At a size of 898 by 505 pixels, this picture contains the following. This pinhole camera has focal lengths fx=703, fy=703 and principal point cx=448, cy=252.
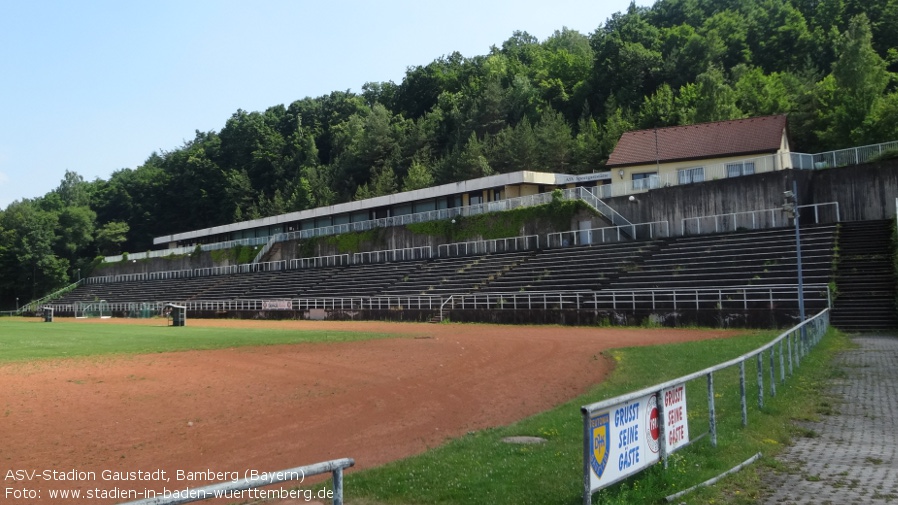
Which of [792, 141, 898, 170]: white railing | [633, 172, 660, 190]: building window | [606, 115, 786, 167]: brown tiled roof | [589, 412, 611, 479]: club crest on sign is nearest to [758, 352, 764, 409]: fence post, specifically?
[589, 412, 611, 479]: club crest on sign

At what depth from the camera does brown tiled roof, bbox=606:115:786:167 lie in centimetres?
4453

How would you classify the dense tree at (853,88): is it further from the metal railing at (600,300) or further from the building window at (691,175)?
the metal railing at (600,300)

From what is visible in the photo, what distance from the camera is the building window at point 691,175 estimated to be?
1699 inches

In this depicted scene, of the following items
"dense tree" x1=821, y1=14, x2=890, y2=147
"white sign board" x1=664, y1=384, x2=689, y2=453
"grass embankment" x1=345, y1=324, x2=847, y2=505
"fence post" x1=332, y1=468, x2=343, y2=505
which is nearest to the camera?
"fence post" x1=332, y1=468, x2=343, y2=505

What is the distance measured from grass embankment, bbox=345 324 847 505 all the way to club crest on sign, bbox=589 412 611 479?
413 millimetres

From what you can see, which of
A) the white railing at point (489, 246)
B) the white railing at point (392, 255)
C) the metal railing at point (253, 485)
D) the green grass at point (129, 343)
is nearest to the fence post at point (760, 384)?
the metal railing at point (253, 485)

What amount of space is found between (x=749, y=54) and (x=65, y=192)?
13872cm

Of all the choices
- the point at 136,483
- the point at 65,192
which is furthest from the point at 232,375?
the point at 65,192

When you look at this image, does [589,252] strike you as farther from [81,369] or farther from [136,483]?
[136,483]

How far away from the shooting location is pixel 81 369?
18.8 m

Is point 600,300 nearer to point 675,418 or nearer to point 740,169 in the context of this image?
point 740,169

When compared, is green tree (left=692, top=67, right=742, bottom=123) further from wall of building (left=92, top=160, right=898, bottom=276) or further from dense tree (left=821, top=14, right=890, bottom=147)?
wall of building (left=92, top=160, right=898, bottom=276)

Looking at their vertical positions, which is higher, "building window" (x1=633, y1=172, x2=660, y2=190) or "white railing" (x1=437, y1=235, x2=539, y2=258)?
"building window" (x1=633, y1=172, x2=660, y2=190)

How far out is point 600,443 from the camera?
20.6 feet
